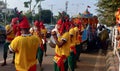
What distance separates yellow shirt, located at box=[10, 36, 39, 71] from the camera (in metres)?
5.59

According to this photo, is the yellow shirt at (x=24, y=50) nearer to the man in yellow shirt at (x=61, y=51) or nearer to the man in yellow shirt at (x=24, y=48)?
the man in yellow shirt at (x=24, y=48)

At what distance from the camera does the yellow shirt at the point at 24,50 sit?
559cm

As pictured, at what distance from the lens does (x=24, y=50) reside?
18.5 feet

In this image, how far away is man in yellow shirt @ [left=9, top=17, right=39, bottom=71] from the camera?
5598 millimetres

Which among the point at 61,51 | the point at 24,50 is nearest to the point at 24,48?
the point at 24,50

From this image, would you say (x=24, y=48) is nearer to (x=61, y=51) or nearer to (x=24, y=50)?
(x=24, y=50)

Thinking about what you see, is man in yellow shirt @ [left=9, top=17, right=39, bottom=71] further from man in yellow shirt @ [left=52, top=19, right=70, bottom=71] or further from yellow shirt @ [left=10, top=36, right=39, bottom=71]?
man in yellow shirt @ [left=52, top=19, right=70, bottom=71]

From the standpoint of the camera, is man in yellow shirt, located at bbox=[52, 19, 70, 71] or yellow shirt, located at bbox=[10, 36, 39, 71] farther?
man in yellow shirt, located at bbox=[52, 19, 70, 71]

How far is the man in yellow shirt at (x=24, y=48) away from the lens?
5.60 m

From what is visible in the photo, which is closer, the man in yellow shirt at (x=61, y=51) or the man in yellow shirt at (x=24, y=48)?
the man in yellow shirt at (x=24, y=48)

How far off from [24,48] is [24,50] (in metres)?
0.04

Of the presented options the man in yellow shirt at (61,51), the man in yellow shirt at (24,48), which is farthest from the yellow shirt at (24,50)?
the man in yellow shirt at (61,51)

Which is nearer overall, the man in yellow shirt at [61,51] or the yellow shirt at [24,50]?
the yellow shirt at [24,50]

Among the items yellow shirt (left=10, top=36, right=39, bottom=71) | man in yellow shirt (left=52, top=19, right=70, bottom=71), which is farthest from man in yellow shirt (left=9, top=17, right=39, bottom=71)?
man in yellow shirt (left=52, top=19, right=70, bottom=71)
